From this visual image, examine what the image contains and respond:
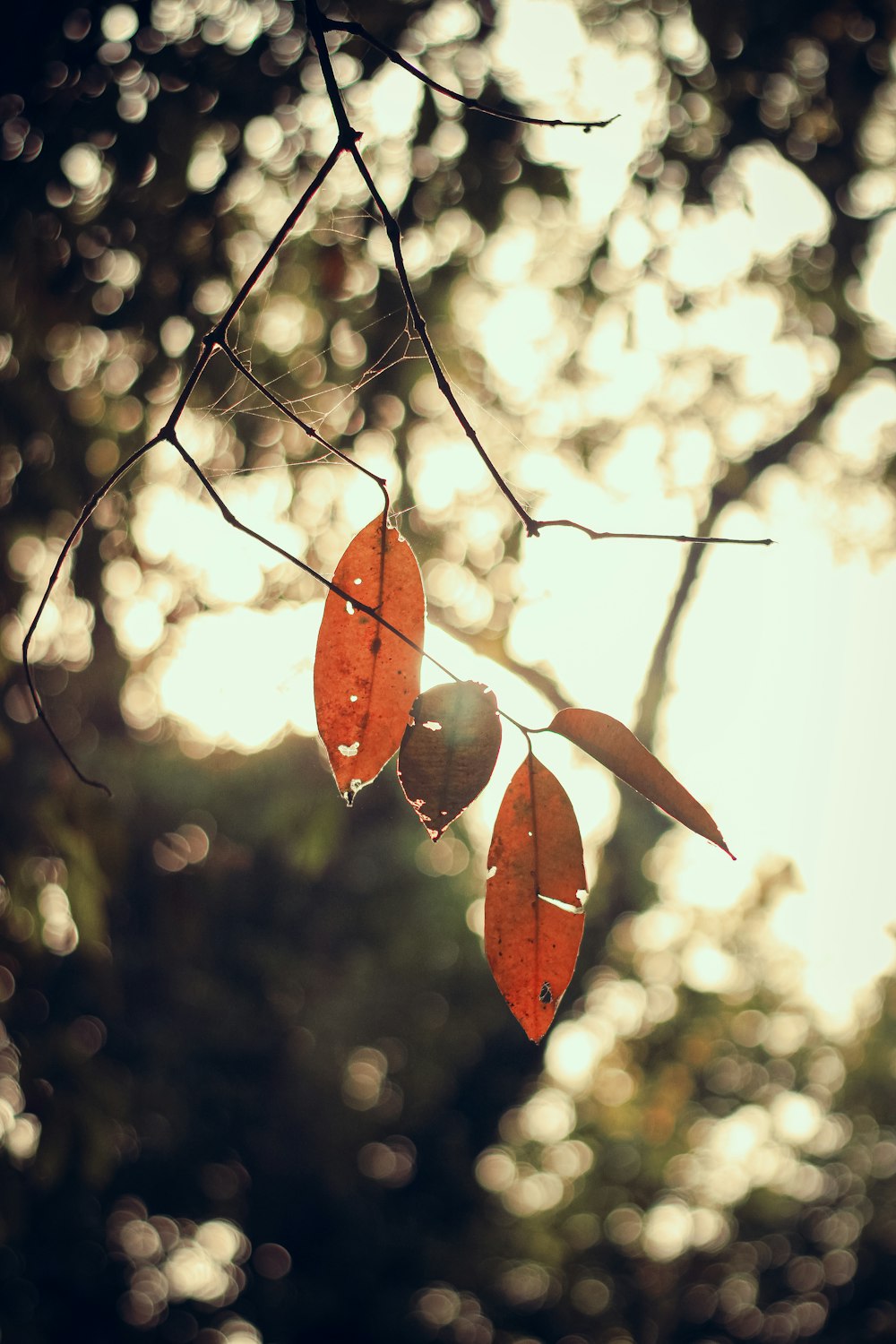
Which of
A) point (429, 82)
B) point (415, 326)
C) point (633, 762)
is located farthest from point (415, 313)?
point (633, 762)

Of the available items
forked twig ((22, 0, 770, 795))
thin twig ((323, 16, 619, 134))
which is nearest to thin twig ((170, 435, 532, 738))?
forked twig ((22, 0, 770, 795))

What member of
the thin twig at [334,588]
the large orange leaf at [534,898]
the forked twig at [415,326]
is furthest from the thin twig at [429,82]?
the large orange leaf at [534,898]

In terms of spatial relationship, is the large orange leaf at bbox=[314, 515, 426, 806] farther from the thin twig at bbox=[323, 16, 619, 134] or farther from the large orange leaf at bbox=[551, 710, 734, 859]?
the thin twig at bbox=[323, 16, 619, 134]

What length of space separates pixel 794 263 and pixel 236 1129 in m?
3.88

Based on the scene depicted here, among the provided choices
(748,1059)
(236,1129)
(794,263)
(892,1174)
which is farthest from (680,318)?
(892,1174)

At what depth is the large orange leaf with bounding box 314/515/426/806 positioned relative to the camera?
0.44m

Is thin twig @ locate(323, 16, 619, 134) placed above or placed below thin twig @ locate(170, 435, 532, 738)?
above

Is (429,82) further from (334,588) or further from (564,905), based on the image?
(564,905)

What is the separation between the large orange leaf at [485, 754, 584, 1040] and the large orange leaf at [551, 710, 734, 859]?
0.03 m

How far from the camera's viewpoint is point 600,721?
0.41m

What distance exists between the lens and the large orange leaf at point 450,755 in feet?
1.34

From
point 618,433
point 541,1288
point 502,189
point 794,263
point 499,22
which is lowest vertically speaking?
point 541,1288

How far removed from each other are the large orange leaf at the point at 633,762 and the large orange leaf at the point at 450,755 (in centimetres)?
4

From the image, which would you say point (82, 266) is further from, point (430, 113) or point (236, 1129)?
point (236, 1129)
